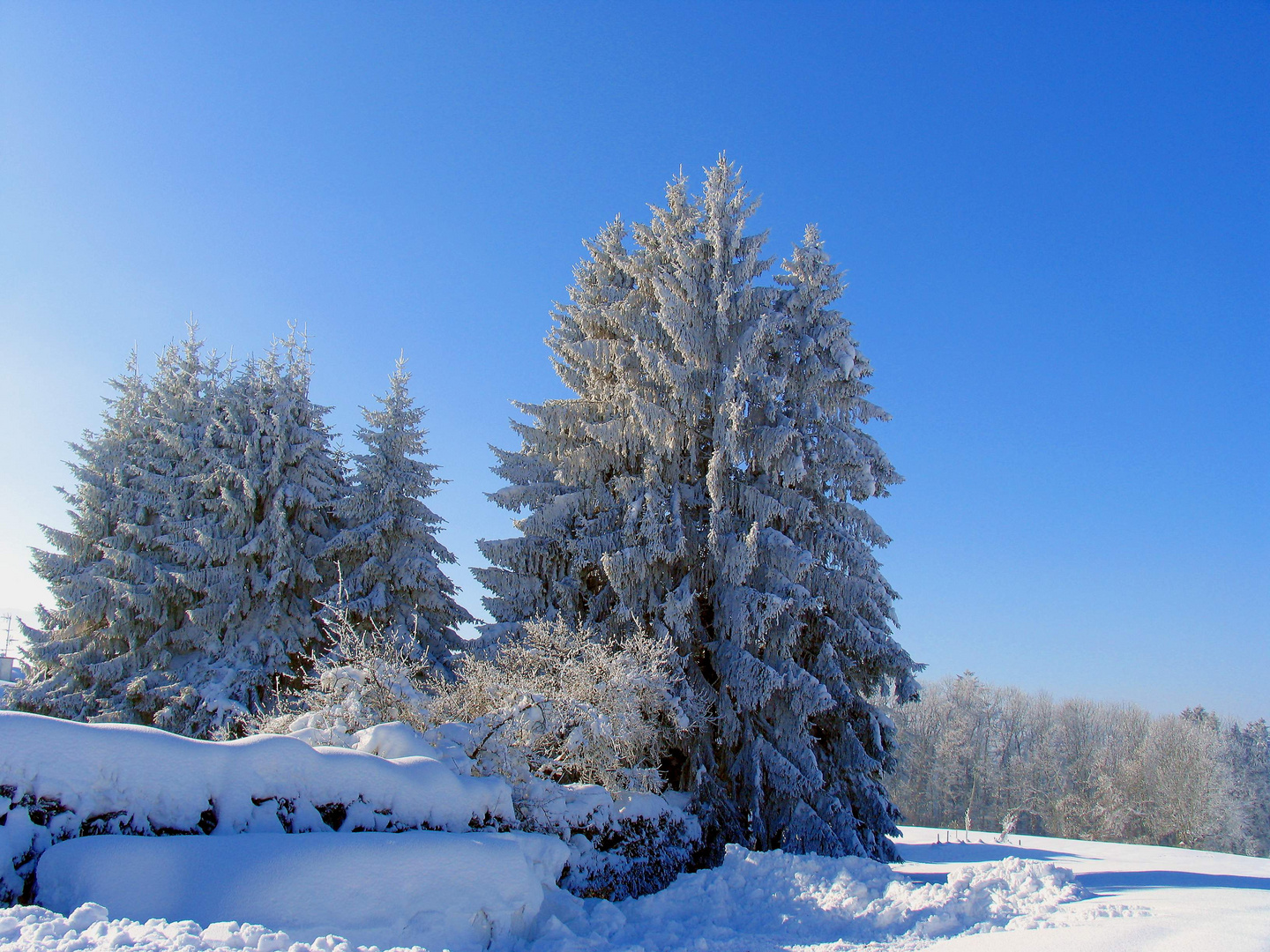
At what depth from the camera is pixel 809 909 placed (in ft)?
31.1

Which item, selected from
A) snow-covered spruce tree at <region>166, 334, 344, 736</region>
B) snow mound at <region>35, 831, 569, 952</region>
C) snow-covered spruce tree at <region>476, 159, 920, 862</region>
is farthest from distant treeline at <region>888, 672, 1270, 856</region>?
snow mound at <region>35, 831, 569, 952</region>

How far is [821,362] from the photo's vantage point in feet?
56.5

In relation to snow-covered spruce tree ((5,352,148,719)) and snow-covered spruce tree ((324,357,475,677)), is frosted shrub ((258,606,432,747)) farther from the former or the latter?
snow-covered spruce tree ((5,352,148,719))

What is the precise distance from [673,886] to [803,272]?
14.1 meters

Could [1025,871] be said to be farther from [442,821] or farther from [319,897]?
[319,897]

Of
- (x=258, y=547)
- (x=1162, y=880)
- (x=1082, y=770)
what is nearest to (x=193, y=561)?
(x=258, y=547)

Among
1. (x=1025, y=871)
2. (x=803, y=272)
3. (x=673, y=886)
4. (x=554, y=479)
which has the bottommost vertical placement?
(x=673, y=886)

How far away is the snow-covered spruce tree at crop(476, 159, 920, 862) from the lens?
14.6 metres

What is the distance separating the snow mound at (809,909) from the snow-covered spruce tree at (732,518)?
3.30 m

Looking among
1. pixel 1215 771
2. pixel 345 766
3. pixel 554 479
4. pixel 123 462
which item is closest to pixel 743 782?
pixel 554 479

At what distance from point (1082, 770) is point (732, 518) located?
47.2m

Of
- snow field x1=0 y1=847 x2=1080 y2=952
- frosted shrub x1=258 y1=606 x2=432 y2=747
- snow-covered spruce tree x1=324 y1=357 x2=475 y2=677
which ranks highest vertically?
snow-covered spruce tree x1=324 y1=357 x2=475 y2=677

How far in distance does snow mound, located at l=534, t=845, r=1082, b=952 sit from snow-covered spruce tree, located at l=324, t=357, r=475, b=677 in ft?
31.3

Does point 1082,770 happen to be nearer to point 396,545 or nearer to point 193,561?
point 396,545
